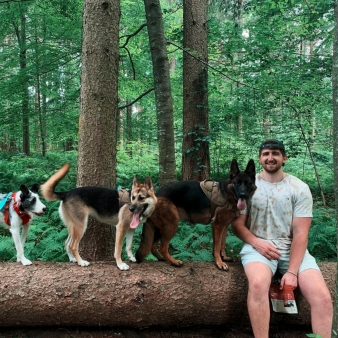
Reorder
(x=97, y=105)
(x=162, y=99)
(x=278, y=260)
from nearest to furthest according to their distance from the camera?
(x=278, y=260), (x=97, y=105), (x=162, y=99)

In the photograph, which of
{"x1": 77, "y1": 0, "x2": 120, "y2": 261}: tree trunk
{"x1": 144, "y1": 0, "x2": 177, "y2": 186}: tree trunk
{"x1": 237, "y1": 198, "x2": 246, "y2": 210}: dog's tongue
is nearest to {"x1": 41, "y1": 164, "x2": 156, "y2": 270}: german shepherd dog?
{"x1": 77, "y1": 0, "x2": 120, "y2": 261}: tree trunk

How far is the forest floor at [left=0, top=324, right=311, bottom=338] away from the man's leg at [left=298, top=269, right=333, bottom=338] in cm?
83

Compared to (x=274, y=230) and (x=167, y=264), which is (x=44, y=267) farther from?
(x=274, y=230)

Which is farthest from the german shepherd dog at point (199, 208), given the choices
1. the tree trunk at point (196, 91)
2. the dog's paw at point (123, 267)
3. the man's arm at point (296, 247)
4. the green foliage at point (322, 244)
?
the tree trunk at point (196, 91)

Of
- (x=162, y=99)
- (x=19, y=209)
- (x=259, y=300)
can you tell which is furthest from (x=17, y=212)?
(x=162, y=99)

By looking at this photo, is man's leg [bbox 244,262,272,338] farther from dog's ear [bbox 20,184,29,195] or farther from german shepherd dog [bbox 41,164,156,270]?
dog's ear [bbox 20,184,29,195]

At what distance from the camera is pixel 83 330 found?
389 cm

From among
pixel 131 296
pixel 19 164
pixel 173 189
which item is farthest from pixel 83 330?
pixel 19 164

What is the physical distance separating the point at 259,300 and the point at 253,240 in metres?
0.72

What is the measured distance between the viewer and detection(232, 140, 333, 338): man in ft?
11.1

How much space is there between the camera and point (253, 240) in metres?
3.86

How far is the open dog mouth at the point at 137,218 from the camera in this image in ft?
12.7

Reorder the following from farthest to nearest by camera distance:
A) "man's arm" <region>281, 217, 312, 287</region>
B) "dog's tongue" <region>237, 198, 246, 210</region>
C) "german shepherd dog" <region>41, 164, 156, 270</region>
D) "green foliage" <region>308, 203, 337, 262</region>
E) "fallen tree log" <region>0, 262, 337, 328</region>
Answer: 1. "green foliage" <region>308, 203, 337, 262</region>
2. "german shepherd dog" <region>41, 164, 156, 270</region>
3. "dog's tongue" <region>237, 198, 246, 210</region>
4. "fallen tree log" <region>0, 262, 337, 328</region>
5. "man's arm" <region>281, 217, 312, 287</region>

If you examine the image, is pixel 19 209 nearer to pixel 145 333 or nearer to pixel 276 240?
pixel 145 333
